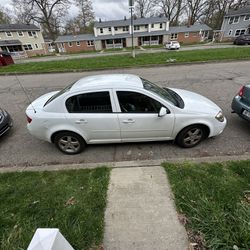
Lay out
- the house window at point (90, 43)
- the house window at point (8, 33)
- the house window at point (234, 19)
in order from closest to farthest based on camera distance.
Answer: the house window at point (234, 19) < the house window at point (8, 33) < the house window at point (90, 43)

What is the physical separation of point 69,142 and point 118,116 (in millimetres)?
1274

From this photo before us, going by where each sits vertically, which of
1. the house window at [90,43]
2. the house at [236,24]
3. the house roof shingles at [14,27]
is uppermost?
the house roof shingles at [14,27]

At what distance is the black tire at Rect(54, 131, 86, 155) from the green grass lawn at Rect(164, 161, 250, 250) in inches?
74.0

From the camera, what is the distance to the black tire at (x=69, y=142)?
12.1ft

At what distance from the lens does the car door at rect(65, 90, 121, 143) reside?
11.2 feet

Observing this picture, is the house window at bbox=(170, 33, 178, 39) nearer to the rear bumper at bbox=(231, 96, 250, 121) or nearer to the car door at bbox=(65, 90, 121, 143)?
the rear bumper at bbox=(231, 96, 250, 121)

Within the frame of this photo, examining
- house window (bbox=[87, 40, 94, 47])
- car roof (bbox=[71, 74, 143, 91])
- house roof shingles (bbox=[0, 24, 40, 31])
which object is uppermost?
house roof shingles (bbox=[0, 24, 40, 31])

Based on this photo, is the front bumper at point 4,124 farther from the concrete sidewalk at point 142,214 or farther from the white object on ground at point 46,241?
the white object on ground at point 46,241

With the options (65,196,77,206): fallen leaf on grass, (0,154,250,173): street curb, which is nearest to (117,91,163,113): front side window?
(0,154,250,173): street curb

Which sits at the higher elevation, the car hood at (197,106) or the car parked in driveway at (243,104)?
the car hood at (197,106)

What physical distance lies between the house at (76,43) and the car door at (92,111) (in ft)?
146

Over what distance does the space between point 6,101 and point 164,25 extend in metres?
44.8

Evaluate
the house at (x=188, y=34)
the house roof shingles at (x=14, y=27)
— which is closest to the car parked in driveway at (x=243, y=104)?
the house at (x=188, y=34)

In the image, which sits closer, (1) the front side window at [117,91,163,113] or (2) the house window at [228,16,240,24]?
(1) the front side window at [117,91,163,113]
